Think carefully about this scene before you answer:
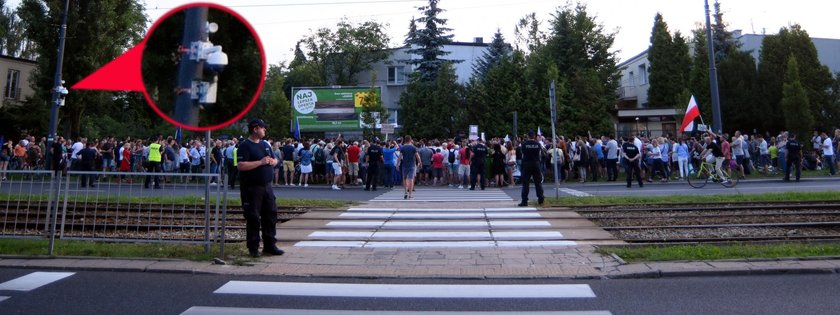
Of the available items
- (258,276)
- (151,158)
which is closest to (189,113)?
(258,276)

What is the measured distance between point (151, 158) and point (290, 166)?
15.3 feet

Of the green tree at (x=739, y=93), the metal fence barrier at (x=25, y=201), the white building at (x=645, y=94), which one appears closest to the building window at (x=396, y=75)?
the white building at (x=645, y=94)

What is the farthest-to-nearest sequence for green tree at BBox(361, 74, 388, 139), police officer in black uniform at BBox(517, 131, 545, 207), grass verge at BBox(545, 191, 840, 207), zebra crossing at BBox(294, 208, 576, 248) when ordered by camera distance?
green tree at BBox(361, 74, 388, 139) → police officer in black uniform at BBox(517, 131, 545, 207) → grass verge at BBox(545, 191, 840, 207) → zebra crossing at BBox(294, 208, 576, 248)

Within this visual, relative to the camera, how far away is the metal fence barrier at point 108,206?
7969 millimetres

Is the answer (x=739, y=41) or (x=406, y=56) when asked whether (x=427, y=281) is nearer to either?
(x=406, y=56)

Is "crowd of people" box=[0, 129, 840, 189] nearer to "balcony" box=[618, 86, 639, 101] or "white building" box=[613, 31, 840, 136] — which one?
"white building" box=[613, 31, 840, 136]

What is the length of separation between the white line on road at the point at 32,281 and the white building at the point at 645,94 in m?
36.9

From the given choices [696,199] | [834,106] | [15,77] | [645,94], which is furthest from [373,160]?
[645,94]

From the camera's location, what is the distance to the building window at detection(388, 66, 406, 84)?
52844mm

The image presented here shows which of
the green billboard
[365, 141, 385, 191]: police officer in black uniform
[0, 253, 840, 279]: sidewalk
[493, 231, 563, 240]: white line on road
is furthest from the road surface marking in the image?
the green billboard

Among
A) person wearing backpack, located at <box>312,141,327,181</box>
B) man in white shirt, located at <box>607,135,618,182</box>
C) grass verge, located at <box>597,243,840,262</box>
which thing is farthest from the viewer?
person wearing backpack, located at <box>312,141,327,181</box>

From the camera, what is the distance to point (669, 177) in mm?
22031

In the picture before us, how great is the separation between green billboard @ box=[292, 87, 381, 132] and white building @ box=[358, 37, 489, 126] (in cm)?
1130

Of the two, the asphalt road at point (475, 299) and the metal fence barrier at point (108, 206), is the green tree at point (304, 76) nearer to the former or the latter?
the metal fence barrier at point (108, 206)
